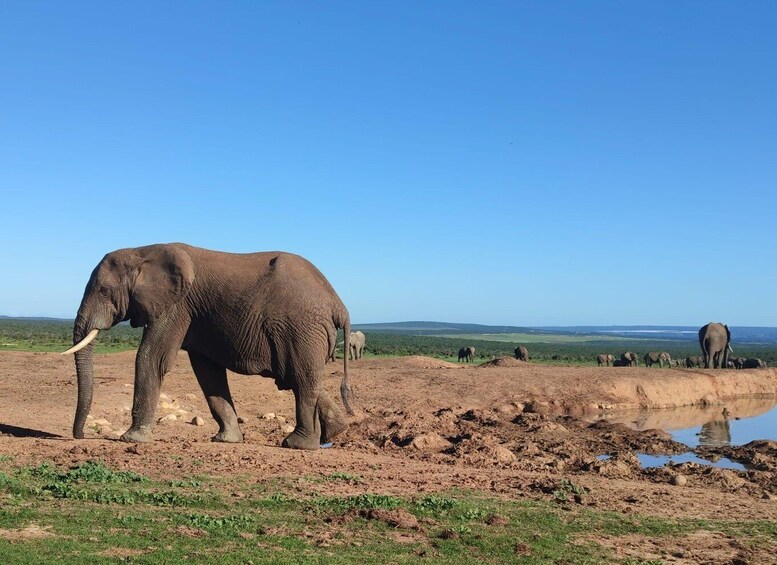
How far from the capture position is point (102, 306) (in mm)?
12383

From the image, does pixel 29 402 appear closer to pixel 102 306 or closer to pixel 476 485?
pixel 102 306

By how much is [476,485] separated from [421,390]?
1221 centimetres

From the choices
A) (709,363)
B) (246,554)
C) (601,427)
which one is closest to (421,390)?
(601,427)

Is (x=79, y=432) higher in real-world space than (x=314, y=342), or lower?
lower

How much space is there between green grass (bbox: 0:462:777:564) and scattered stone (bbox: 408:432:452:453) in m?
5.51

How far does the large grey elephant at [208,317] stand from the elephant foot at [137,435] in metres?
0.02

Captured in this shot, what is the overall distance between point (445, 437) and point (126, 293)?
7.53m

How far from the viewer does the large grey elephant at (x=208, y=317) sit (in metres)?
12.2

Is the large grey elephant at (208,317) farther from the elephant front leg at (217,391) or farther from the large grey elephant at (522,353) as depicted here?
the large grey elephant at (522,353)

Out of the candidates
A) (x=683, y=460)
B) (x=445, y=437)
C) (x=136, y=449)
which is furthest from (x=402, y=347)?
(x=136, y=449)

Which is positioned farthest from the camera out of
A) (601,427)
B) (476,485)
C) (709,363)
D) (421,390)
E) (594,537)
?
(709,363)

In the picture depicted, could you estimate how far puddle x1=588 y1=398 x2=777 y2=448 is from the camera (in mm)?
20031

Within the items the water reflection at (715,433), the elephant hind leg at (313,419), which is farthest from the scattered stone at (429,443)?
the water reflection at (715,433)

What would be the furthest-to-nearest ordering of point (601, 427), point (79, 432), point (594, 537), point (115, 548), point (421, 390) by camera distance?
1. point (421, 390)
2. point (601, 427)
3. point (79, 432)
4. point (594, 537)
5. point (115, 548)
